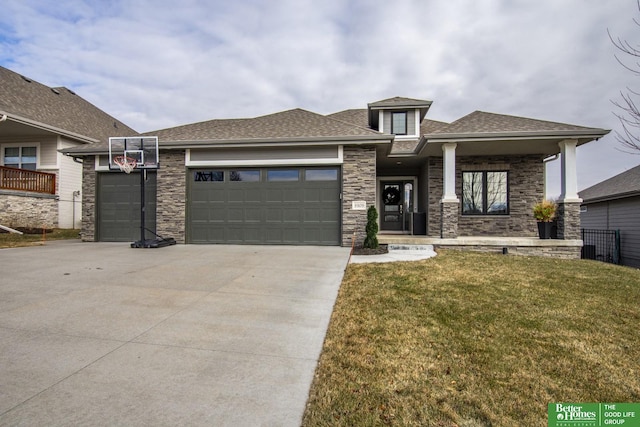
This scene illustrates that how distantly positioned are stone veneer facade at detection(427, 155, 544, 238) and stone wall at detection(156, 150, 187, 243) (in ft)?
28.3

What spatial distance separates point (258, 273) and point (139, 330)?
2.79 meters

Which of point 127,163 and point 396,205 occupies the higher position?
point 127,163

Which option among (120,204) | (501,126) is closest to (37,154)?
(120,204)

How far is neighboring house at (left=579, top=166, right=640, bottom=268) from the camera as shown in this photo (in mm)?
12812

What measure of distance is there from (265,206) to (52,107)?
47.5 feet

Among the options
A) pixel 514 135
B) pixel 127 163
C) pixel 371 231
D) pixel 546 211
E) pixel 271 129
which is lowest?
pixel 371 231

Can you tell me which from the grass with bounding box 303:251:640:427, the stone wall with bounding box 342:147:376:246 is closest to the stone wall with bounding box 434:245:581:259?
the stone wall with bounding box 342:147:376:246

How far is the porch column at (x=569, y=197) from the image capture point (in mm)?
9453

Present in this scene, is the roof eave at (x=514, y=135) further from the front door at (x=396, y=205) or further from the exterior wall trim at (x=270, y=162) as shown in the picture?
the front door at (x=396, y=205)

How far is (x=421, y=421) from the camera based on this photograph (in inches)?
79.9

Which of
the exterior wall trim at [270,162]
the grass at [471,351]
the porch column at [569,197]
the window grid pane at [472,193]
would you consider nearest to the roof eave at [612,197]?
the porch column at [569,197]

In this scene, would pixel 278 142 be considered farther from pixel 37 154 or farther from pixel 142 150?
pixel 37 154

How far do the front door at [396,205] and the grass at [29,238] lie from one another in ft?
41.4

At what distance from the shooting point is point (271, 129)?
1095 cm
